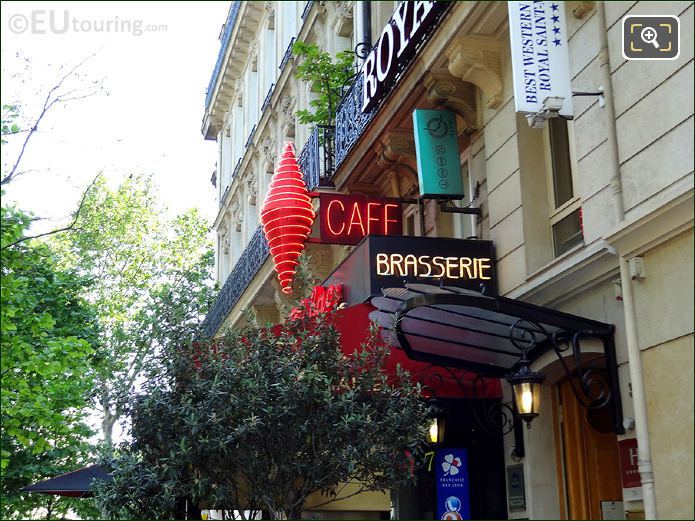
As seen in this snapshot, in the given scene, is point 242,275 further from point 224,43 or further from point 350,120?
point 224,43

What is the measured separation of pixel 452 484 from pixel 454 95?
5.31 meters

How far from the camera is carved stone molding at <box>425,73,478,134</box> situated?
12.3 m

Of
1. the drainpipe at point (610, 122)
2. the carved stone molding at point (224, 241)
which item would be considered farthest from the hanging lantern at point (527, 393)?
the carved stone molding at point (224, 241)

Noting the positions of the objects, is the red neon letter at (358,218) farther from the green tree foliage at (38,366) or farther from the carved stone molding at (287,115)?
the carved stone molding at (287,115)

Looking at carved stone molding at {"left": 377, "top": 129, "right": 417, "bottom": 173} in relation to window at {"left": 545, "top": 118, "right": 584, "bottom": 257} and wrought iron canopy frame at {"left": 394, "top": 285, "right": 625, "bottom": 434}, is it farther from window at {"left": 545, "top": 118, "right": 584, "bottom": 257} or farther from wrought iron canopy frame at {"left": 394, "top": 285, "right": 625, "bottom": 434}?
wrought iron canopy frame at {"left": 394, "top": 285, "right": 625, "bottom": 434}

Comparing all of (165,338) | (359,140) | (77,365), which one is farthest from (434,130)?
(77,365)

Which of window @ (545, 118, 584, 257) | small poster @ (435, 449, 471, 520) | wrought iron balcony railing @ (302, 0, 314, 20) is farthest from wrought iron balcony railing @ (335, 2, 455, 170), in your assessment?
wrought iron balcony railing @ (302, 0, 314, 20)

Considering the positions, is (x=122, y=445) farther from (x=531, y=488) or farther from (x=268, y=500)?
(x=531, y=488)

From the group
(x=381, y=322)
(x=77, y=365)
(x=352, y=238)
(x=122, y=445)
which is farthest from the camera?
(x=77, y=365)

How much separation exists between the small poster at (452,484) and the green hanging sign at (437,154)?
3520mm

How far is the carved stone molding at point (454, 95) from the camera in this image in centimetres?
1234

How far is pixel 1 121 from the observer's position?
1216cm

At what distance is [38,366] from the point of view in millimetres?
15391

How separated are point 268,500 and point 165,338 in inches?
89.5
